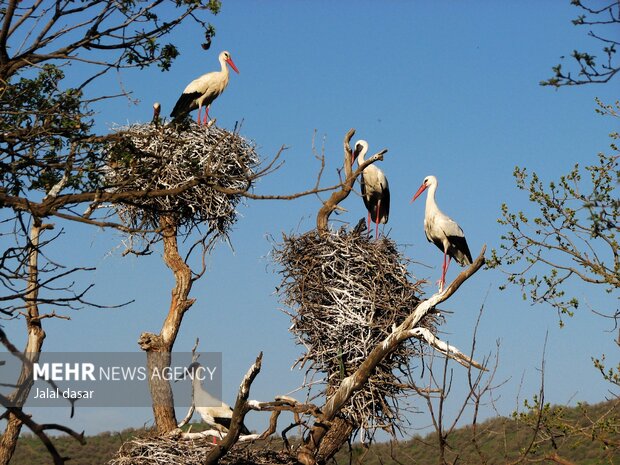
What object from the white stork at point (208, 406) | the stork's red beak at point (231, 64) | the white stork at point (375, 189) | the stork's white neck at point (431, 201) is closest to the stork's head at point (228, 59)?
the stork's red beak at point (231, 64)

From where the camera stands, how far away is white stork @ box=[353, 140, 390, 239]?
1343 cm

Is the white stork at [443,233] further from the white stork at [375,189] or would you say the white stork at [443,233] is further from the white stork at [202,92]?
the white stork at [202,92]

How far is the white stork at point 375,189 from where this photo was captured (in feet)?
44.1

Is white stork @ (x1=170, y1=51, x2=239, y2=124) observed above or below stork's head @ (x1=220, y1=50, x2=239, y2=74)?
below

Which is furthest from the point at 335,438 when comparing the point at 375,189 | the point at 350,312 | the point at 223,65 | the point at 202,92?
the point at 223,65

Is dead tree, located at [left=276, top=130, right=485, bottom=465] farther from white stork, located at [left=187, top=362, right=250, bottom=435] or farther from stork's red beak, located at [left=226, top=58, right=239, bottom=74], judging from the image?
stork's red beak, located at [left=226, top=58, right=239, bottom=74]

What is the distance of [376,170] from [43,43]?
26.6 feet

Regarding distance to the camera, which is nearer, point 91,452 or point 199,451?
point 199,451

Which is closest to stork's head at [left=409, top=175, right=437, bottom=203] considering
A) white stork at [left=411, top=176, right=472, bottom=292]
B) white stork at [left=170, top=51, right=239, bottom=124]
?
white stork at [left=411, top=176, right=472, bottom=292]

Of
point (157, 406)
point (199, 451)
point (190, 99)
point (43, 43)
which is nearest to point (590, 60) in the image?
point (43, 43)

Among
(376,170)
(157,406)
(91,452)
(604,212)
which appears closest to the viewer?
(604,212)

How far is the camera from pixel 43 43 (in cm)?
597

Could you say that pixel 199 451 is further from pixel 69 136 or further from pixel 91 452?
pixel 91 452

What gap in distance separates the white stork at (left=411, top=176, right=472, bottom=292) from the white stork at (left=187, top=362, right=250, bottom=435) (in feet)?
11.9
